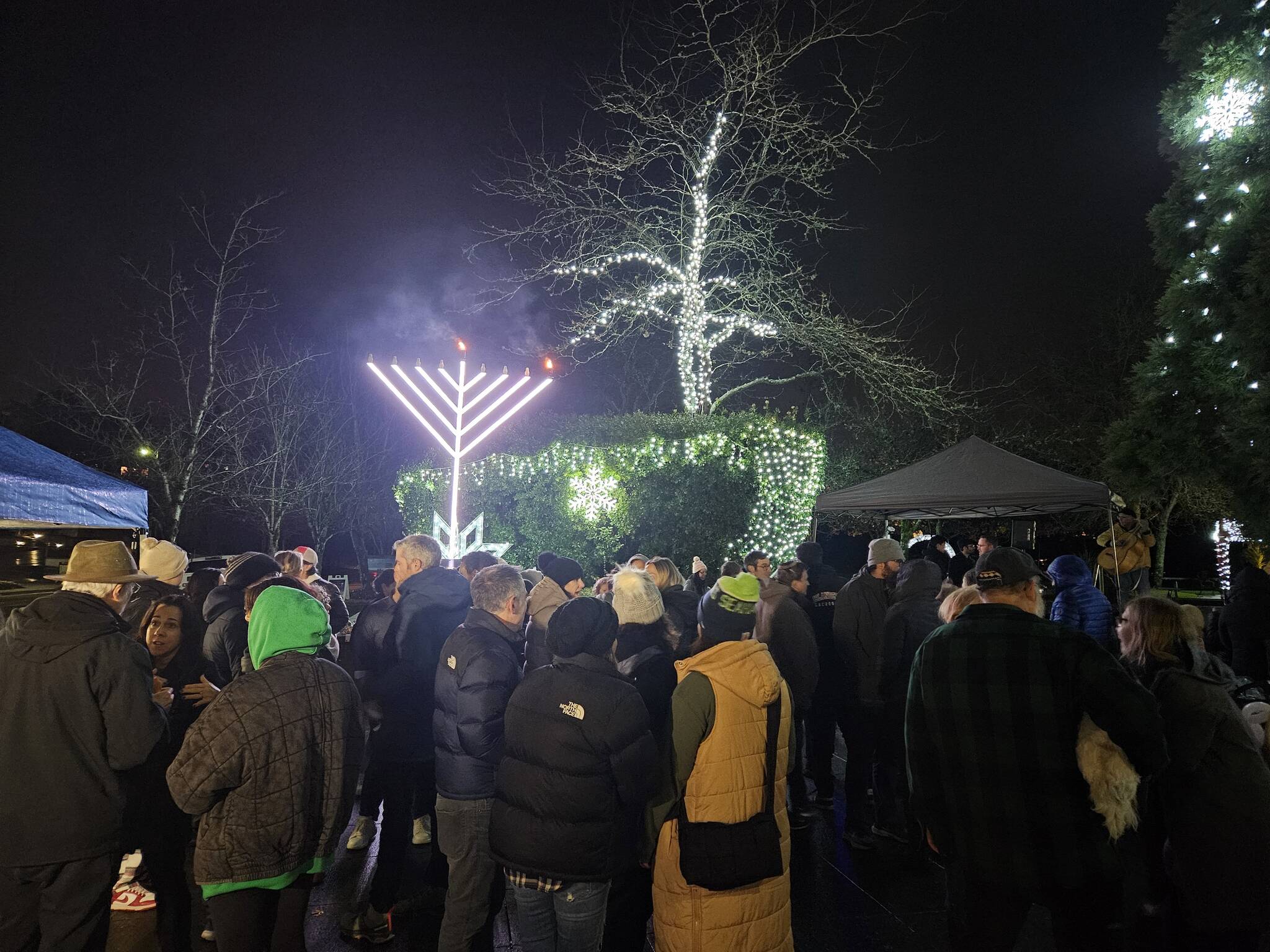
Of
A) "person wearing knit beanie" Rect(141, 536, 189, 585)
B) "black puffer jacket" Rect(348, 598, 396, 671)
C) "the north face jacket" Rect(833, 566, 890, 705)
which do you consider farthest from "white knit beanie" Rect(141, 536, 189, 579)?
"the north face jacket" Rect(833, 566, 890, 705)

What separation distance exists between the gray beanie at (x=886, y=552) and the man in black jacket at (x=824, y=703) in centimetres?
43

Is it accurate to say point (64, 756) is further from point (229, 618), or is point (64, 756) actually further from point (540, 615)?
point (540, 615)

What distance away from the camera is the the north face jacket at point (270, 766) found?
8.17ft

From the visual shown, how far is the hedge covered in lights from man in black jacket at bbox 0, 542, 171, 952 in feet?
28.5

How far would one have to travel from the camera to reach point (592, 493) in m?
11.6

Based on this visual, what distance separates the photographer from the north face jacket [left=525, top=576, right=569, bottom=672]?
4.65 meters

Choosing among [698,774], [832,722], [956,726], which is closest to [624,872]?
[698,774]

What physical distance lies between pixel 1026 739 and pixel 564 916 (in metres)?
1.71

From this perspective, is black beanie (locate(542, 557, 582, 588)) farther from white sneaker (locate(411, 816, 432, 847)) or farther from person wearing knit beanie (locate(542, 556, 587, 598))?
white sneaker (locate(411, 816, 432, 847))

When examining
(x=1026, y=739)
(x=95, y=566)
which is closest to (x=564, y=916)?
(x=1026, y=739)

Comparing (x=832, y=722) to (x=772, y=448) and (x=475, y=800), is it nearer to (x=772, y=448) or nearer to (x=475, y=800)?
(x=475, y=800)

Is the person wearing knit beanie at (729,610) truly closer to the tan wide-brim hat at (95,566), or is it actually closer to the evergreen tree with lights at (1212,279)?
the tan wide-brim hat at (95,566)

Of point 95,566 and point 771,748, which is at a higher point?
point 95,566

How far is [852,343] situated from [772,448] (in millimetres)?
3280
